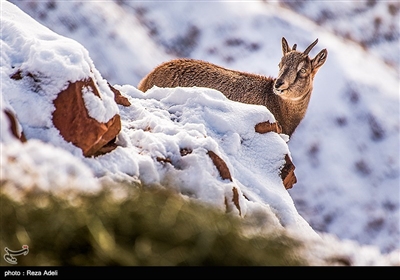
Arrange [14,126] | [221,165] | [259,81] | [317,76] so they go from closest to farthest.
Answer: [14,126], [221,165], [259,81], [317,76]

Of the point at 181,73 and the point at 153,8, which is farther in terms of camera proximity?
the point at 153,8

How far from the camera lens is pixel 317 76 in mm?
22172

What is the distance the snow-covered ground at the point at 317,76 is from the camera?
18.5m

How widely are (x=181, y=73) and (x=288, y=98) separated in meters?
1.72

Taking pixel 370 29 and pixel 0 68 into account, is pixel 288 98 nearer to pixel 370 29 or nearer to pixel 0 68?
pixel 0 68

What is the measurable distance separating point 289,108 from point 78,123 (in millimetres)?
6331

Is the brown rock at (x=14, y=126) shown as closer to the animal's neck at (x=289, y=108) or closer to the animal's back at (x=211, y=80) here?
the animal's back at (x=211, y=80)

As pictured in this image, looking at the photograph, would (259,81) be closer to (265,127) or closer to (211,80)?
(211,80)

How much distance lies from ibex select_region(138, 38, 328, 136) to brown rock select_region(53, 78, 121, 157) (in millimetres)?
5400

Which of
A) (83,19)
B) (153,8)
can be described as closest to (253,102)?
(83,19)

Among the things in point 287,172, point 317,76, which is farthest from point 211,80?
point 317,76

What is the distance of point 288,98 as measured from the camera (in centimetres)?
1076

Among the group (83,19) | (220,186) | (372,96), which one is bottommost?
(83,19)

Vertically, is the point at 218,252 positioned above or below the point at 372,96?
above
